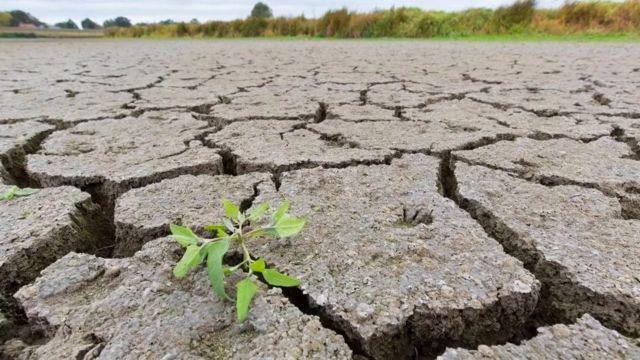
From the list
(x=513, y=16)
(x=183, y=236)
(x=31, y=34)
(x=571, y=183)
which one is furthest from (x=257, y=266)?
(x=31, y=34)

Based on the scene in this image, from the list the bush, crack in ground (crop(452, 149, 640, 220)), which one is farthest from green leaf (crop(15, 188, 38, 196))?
the bush

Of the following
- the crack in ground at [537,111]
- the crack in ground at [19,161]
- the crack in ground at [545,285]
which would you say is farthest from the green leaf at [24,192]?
the crack in ground at [537,111]

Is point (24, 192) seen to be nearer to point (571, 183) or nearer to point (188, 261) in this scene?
point (188, 261)

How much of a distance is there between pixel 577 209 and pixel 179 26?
17457 millimetres

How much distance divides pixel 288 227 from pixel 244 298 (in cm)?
20

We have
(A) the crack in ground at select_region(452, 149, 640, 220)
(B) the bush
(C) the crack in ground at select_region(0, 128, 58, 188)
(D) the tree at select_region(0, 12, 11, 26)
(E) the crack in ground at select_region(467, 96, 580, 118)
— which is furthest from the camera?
(D) the tree at select_region(0, 12, 11, 26)

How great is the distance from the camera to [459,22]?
1128cm

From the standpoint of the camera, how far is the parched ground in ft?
2.31

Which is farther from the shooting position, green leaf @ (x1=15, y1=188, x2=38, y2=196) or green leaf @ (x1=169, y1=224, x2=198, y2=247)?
green leaf @ (x1=15, y1=188, x2=38, y2=196)

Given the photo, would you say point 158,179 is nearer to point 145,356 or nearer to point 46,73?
point 145,356

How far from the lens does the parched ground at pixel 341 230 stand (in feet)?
2.31

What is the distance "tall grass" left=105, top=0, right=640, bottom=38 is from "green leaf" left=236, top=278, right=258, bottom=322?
10948 mm

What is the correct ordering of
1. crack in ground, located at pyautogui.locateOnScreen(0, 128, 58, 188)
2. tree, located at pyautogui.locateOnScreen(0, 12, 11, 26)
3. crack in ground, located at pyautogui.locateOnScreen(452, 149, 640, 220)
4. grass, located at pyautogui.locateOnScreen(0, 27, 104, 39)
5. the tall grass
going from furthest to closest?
1. tree, located at pyautogui.locateOnScreen(0, 12, 11, 26)
2. grass, located at pyautogui.locateOnScreen(0, 27, 104, 39)
3. the tall grass
4. crack in ground, located at pyautogui.locateOnScreen(0, 128, 58, 188)
5. crack in ground, located at pyautogui.locateOnScreen(452, 149, 640, 220)

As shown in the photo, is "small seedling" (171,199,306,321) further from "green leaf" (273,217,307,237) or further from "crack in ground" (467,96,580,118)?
"crack in ground" (467,96,580,118)
